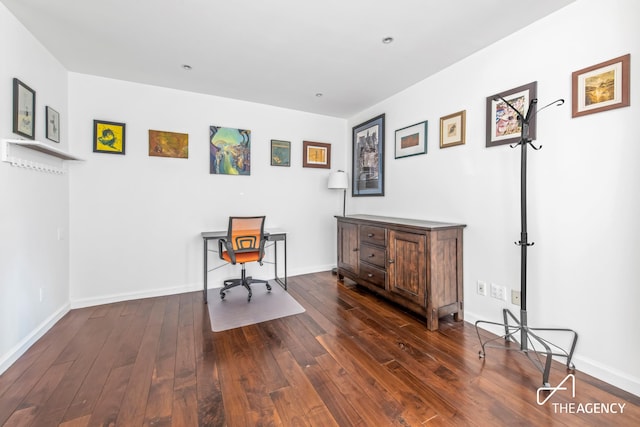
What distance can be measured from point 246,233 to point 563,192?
2809 millimetres

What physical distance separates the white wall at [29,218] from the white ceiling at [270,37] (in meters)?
0.22

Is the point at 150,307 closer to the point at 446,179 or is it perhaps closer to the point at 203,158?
the point at 203,158

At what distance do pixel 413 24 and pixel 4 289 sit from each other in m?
3.44

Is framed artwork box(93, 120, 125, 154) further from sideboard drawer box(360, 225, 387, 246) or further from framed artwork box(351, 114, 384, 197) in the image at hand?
framed artwork box(351, 114, 384, 197)

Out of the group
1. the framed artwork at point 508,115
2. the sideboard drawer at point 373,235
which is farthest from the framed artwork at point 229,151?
the framed artwork at point 508,115

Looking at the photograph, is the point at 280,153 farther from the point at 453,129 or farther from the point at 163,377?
the point at 163,377

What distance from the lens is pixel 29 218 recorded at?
2104mm

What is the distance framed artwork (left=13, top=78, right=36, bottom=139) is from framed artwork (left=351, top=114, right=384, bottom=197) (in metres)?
3.41

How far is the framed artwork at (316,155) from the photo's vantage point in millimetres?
4016

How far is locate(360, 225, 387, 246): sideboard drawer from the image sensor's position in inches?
112

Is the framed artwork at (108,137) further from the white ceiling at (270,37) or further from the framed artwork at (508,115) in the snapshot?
the framed artwork at (508,115)

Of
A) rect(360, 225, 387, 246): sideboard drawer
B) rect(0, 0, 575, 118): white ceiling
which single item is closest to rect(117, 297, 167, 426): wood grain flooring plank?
rect(360, 225, 387, 246): sideboard drawer

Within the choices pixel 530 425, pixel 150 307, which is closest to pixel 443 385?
pixel 530 425

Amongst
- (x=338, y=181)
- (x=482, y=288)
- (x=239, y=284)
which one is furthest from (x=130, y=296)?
(x=482, y=288)
